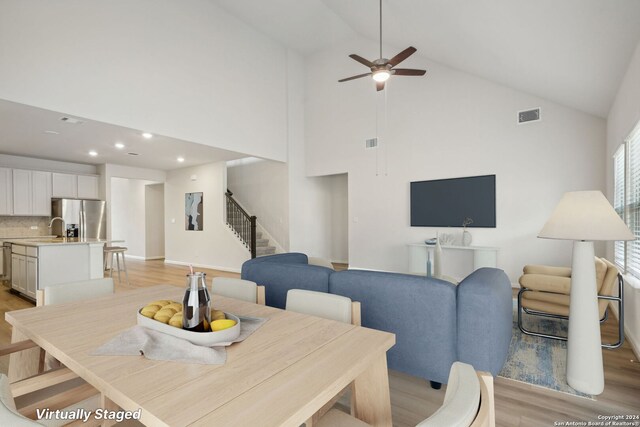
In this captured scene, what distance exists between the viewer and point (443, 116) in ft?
20.1

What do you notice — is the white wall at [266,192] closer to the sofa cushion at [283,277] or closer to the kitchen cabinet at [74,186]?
the kitchen cabinet at [74,186]

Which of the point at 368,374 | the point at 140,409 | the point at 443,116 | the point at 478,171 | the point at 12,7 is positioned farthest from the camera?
the point at 443,116

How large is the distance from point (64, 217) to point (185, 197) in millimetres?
2620

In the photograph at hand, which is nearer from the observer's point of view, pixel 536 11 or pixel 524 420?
pixel 524 420

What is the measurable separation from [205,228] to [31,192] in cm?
359

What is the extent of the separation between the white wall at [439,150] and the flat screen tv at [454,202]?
14 cm

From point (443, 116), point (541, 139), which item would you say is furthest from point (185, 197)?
point (541, 139)

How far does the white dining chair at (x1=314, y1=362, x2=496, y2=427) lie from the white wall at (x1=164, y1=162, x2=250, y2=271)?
6853mm

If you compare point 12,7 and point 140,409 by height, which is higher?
point 12,7

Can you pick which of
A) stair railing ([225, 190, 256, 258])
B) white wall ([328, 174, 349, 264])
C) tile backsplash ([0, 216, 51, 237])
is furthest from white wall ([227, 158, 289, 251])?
tile backsplash ([0, 216, 51, 237])

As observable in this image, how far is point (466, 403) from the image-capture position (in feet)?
2.17

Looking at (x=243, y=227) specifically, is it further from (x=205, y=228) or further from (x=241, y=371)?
(x=241, y=371)

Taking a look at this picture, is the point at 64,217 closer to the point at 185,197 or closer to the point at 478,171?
the point at 185,197

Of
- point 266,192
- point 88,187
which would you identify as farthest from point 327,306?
point 88,187
